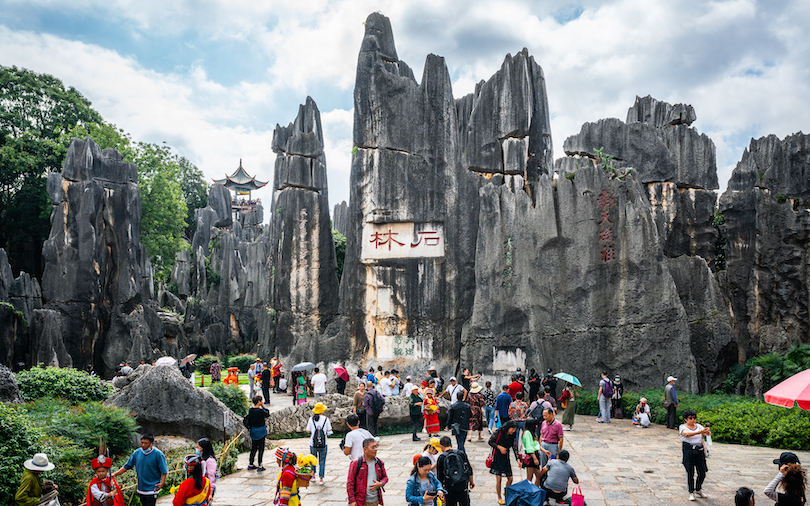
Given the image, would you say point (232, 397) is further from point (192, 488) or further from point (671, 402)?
point (671, 402)

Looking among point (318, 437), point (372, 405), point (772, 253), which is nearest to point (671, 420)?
point (372, 405)

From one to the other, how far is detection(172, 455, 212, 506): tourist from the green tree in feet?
92.6

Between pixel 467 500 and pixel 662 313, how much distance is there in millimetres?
11449

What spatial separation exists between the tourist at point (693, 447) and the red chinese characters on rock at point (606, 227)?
9.31 meters

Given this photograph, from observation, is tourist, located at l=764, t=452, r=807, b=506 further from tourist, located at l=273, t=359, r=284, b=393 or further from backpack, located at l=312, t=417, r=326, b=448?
tourist, located at l=273, t=359, r=284, b=393

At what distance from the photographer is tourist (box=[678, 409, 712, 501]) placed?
24.5 ft

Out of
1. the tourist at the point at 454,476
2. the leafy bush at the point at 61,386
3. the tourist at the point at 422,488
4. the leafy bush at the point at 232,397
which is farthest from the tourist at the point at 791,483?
the leafy bush at the point at 61,386

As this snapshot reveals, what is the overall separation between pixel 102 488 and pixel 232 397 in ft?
26.6

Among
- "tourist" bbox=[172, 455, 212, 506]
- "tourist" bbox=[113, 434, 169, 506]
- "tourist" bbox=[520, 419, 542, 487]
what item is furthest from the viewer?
"tourist" bbox=[520, 419, 542, 487]

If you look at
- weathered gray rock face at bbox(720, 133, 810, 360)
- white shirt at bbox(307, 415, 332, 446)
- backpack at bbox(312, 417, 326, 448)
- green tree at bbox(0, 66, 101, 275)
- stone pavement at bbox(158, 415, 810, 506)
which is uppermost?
green tree at bbox(0, 66, 101, 275)

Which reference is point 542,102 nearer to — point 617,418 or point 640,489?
point 617,418

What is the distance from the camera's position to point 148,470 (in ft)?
21.7

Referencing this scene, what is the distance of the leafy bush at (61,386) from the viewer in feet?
42.3

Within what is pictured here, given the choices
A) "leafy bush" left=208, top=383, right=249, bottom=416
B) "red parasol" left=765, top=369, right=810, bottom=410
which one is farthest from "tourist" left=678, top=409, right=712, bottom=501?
"leafy bush" left=208, top=383, right=249, bottom=416
